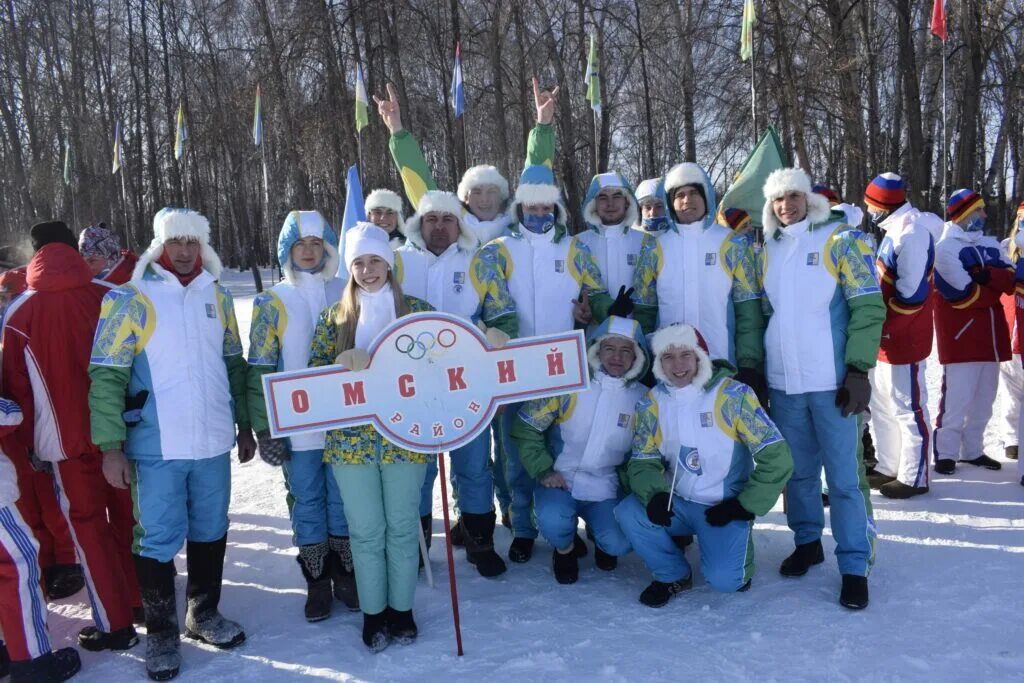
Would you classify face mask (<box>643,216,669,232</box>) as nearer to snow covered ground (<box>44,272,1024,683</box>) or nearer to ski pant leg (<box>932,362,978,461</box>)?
snow covered ground (<box>44,272,1024,683</box>)

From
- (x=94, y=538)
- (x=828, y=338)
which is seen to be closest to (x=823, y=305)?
(x=828, y=338)

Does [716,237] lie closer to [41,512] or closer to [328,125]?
[41,512]

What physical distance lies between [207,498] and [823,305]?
125 inches

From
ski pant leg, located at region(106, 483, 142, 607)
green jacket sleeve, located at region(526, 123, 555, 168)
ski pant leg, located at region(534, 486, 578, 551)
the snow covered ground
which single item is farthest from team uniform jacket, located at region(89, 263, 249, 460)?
green jacket sleeve, located at region(526, 123, 555, 168)

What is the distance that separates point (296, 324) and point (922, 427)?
13.2 ft

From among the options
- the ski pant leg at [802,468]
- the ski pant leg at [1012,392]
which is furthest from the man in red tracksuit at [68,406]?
the ski pant leg at [1012,392]

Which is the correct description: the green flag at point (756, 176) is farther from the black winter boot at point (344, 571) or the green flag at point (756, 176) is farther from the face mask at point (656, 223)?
the black winter boot at point (344, 571)

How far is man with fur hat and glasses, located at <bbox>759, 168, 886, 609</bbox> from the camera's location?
3.58m

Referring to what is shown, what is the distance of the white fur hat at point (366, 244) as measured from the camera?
3355mm

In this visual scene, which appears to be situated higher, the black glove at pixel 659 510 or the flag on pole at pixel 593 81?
the flag on pole at pixel 593 81

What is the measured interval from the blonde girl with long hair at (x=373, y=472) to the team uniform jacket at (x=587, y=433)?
0.81m

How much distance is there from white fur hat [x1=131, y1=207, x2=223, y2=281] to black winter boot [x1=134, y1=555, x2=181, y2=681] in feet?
4.39

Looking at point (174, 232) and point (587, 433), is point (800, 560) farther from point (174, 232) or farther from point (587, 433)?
point (174, 232)

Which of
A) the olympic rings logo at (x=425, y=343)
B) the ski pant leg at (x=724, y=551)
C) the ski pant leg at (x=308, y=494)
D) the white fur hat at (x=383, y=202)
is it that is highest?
the white fur hat at (x=383, y=202)
